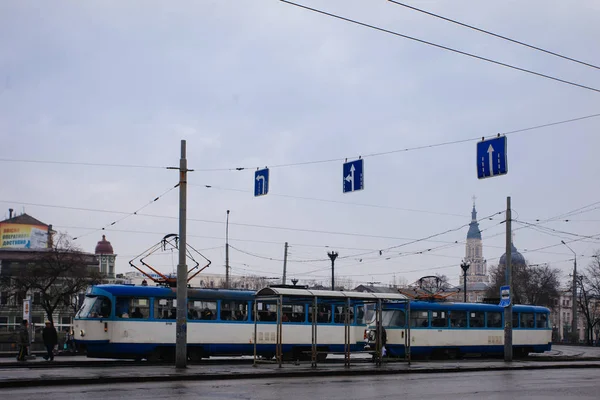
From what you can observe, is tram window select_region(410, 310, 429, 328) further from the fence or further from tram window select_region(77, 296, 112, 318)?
the fence

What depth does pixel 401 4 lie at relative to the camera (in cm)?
1784

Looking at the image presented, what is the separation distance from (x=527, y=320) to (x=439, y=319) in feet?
22.2

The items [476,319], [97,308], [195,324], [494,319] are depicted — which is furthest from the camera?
[494,319]

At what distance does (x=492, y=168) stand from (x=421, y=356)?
16654 mm

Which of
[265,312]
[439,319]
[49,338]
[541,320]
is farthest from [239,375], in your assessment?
[541,320]

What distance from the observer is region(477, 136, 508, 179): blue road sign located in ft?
78.4

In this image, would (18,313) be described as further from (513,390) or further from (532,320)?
(513,390)

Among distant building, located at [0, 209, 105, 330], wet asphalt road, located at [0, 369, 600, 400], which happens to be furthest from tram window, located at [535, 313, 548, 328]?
distant building, located at [0, 209, 105, 330]

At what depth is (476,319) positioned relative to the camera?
132 ft

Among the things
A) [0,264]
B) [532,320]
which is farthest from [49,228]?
[532,320]

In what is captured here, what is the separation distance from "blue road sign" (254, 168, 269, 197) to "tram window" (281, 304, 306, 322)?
18.0 feet

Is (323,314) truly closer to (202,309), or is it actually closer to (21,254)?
(202,309)

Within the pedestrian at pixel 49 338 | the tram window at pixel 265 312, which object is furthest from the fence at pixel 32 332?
the tram window at pixel 265 312

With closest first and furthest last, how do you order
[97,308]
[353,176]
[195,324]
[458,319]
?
[353,176]
[97,308]
[195,324]
[458,319]
